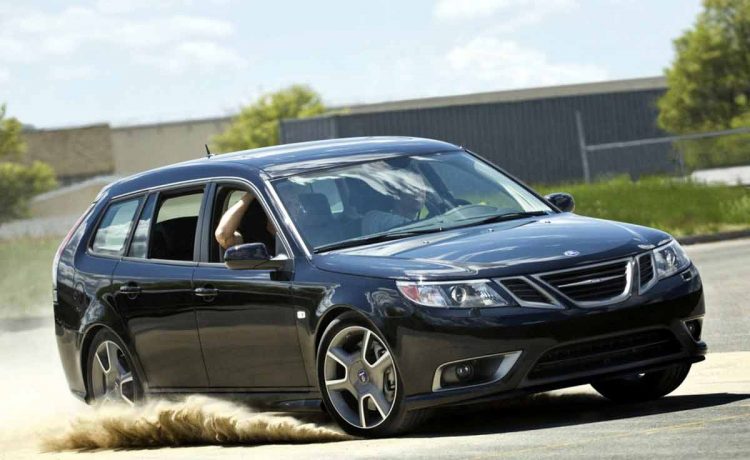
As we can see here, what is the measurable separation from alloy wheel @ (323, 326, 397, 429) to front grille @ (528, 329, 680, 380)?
2.40ft

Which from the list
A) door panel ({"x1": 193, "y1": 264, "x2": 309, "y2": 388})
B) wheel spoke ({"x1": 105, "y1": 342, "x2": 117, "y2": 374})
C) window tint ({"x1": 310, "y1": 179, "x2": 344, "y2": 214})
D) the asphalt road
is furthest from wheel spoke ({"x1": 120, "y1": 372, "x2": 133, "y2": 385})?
window tint ({"x1": 310, "y1": 179, "x2": 344, "y2": 214})

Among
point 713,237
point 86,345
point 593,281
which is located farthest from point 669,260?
point 713,237

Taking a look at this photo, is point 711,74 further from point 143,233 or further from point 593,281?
point 593,281

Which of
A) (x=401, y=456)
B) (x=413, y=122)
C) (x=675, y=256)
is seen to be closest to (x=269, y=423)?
(x=401, y=456)

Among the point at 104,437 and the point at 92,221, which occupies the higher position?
the point at 92,221

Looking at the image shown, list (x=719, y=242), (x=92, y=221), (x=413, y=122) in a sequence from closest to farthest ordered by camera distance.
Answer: (x=92, y=221) → (x=719, y=242) → (x=413, y=122)

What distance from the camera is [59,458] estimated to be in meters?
9.53

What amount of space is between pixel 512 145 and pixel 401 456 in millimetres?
61487

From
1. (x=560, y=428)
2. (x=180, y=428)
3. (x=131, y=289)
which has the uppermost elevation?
(x=131, y=289)

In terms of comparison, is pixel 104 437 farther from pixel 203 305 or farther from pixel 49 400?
pixel 49 400

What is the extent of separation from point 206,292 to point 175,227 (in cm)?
108

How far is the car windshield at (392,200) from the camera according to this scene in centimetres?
921

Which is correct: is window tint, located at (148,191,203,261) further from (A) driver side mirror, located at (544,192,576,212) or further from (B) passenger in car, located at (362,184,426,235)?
(A) driver side mirror, located at (544,192,576,212)

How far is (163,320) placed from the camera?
10.1 metres
